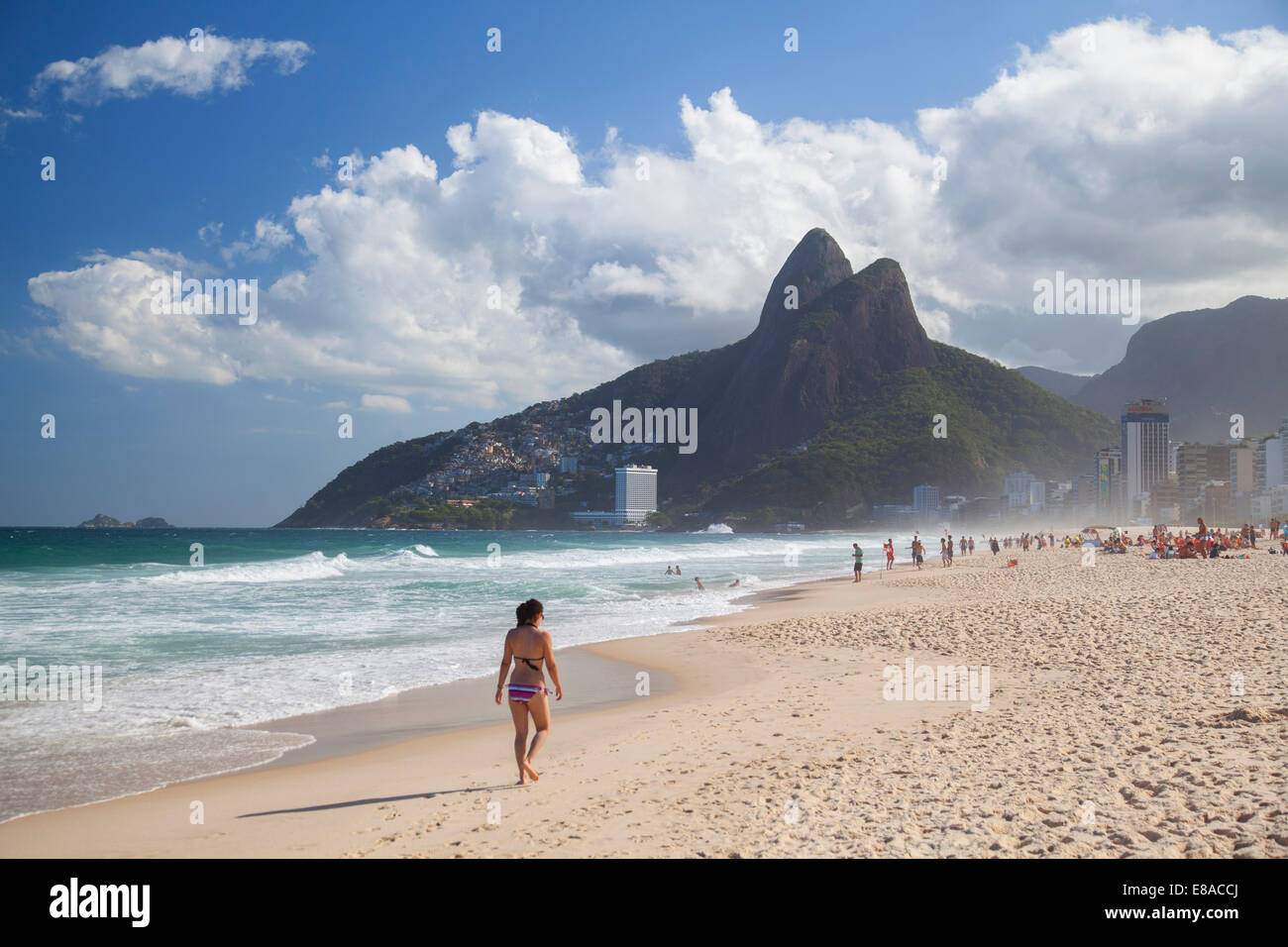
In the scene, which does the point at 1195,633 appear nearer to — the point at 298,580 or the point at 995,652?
the point at 995,652

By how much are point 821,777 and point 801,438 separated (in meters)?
133

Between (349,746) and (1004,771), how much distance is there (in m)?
5.70

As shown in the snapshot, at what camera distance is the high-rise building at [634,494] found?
125 meters

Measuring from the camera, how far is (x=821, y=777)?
16.2 ft

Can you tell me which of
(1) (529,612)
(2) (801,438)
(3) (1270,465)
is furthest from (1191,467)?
(1) (529,612)

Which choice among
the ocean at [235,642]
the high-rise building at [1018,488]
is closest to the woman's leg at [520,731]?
the ocean at [235,642]

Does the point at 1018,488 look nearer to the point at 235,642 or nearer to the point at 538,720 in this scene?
the point at 235,642

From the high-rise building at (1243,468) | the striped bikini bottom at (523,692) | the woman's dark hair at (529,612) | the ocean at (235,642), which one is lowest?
the ocean at (235,642)

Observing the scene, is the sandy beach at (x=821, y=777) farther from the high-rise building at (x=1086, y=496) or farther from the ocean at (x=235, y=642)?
the high-rise building at (x=1086, y=496)

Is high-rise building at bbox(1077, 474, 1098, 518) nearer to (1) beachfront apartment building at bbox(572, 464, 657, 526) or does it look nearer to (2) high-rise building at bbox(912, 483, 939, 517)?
(2) high-rise building at bbox(912, 483, 939, 517)

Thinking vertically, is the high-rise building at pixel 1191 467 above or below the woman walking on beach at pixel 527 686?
above

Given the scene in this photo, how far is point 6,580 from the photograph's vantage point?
2816cm

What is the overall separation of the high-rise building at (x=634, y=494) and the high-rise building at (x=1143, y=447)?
76.1 m
